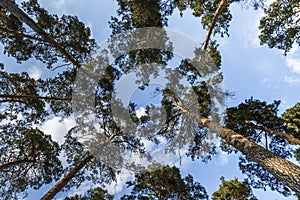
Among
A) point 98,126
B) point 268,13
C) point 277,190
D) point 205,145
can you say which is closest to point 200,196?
point 205,145

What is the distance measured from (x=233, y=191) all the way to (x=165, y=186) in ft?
10.8

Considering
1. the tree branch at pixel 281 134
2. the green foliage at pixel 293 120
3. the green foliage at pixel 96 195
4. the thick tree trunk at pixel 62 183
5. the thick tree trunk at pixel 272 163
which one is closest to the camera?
the thick tree trunk at pixel 272 163

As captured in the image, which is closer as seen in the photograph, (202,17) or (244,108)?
(244,108)

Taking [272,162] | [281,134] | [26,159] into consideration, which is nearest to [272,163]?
[272,162]

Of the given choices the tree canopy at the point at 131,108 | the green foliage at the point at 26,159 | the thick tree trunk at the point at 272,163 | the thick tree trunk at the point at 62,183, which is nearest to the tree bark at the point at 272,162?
the thick tree trunk at the point at 272,163

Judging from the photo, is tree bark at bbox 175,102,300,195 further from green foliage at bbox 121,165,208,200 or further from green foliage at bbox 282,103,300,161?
green foliage at bbox 121,165,208,200

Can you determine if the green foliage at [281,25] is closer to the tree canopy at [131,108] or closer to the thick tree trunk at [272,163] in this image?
the tree canopy at [131,108]

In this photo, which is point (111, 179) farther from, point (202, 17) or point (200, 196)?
point (202, 17)

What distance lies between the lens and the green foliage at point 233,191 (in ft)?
31.8

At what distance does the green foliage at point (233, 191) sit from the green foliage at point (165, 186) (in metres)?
1.13

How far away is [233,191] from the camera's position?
999cm

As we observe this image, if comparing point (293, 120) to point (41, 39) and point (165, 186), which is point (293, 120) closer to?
point (165, 186)

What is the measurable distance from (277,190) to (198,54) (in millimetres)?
6297

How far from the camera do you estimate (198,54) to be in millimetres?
9430
